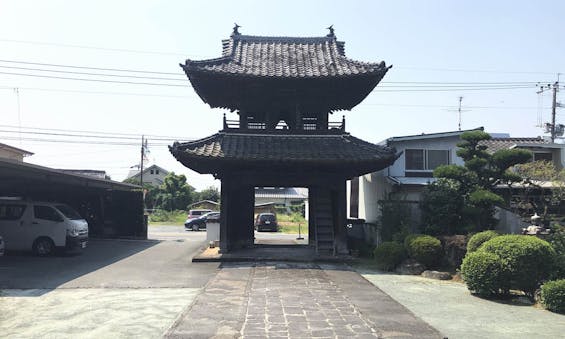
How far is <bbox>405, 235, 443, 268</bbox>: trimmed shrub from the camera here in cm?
1233

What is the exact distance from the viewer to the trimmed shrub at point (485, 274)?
913 cm

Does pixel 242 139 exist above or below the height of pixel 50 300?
above

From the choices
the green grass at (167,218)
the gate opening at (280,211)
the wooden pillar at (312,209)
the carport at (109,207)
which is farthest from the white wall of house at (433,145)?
the green grass at (167,218)

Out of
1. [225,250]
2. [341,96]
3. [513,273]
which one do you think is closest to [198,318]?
[513,273]

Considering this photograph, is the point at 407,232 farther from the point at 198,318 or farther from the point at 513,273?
the point at 198,318

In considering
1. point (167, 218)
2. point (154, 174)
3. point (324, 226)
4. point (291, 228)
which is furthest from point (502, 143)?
point (154, 174)

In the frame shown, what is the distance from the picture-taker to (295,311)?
732 cm

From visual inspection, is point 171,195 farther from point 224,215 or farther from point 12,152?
point 224,215

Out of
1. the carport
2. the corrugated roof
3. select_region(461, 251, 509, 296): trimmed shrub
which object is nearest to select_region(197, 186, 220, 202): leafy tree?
the corrugated roof

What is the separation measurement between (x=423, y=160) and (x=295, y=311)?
14.9 m

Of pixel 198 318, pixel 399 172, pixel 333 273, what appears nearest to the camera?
pixel 198 318

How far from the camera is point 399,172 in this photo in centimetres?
2003

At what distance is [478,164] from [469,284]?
5.83 meters

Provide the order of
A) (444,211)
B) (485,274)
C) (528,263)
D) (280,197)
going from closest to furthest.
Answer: (528,263)
(485,274)
(444,211)
(280,197)
